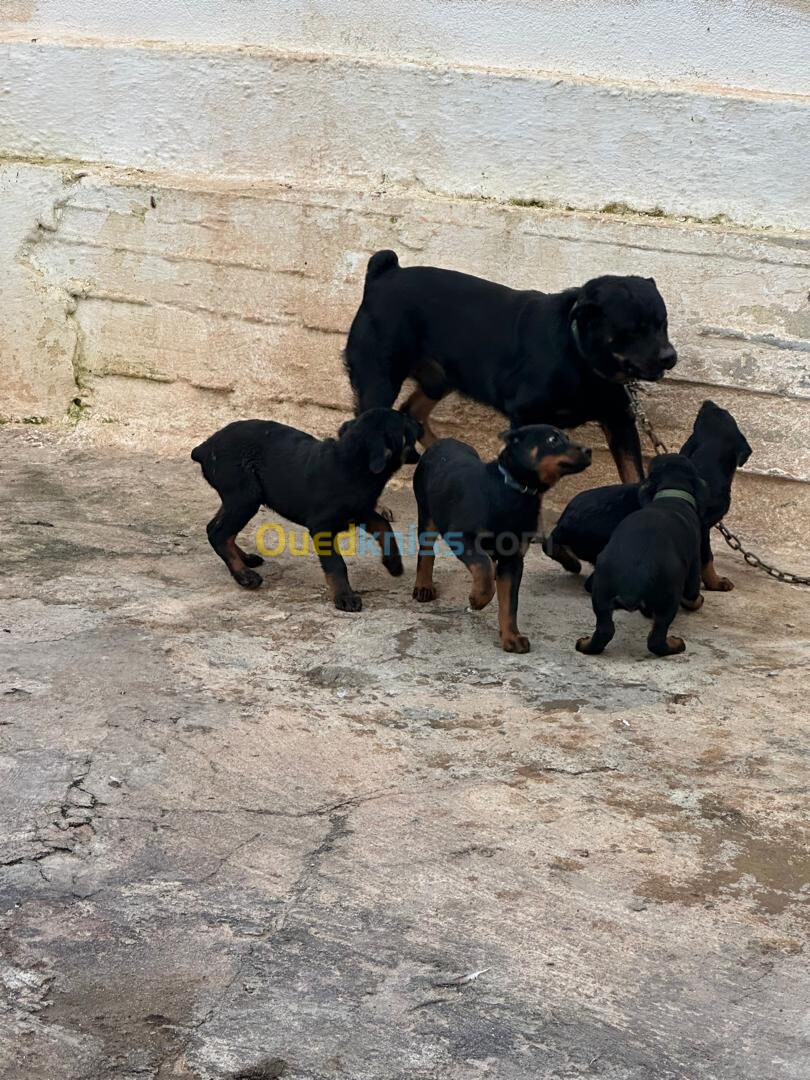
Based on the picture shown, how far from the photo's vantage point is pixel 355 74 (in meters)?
→ 6.79

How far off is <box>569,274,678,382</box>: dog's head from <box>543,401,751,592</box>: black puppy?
1.03 ft

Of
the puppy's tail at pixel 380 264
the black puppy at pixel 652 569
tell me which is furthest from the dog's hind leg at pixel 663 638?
the puppy's tail at pixel 380 264

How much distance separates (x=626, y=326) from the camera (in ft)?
18.8

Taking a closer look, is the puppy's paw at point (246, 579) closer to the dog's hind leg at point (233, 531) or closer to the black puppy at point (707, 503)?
the dog's hind leg at point (233, 531)

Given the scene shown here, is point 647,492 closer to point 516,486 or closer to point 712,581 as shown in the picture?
point 516,486

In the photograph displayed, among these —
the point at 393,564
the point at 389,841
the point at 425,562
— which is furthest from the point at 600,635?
the point at 389,841

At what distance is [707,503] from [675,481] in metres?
0.21

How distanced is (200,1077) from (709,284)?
4479mm

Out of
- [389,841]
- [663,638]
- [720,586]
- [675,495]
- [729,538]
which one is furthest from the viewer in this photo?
[729,538]

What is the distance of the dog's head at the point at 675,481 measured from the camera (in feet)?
17.4

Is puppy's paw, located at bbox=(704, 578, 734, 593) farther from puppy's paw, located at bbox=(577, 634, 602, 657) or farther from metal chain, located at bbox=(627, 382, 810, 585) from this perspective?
puppy's paw, located at bbox=(577, 634, 602, 657)

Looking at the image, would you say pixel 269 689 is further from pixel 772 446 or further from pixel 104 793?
pixel 772 446

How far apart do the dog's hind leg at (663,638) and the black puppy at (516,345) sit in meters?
1.29

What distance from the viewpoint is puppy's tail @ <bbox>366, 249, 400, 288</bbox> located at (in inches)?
251
